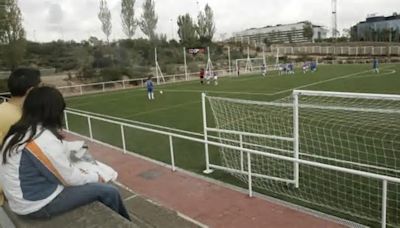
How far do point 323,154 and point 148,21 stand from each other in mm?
58115

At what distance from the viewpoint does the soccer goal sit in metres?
5.08

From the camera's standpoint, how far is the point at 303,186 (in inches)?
236

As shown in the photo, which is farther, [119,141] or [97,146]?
[119,141]

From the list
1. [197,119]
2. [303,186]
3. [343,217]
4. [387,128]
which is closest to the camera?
[343,217]

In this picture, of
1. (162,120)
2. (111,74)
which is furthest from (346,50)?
(162,120)

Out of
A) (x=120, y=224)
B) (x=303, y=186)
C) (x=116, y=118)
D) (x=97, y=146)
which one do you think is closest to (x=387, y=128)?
(x=303, y=186)

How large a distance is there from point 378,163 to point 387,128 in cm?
252

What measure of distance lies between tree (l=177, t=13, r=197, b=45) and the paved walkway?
67555 mm

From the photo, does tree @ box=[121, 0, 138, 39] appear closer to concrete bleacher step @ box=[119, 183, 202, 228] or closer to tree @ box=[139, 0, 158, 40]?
tree @ box=[139, 0, 158, 40]

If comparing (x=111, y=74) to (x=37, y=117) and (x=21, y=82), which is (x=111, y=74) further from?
(x=37, y=117)

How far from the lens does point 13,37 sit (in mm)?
27500

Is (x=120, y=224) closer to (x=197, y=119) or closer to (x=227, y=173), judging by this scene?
(x=227, y=173)

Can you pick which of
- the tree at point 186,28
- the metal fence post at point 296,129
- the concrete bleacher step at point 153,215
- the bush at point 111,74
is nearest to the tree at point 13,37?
the bush at point 111,74

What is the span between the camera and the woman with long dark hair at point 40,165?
7.93 feet
